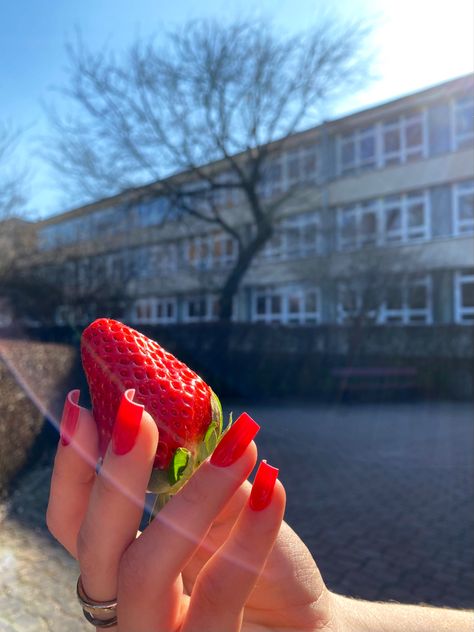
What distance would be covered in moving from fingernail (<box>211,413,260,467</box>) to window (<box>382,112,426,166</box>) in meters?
27.7

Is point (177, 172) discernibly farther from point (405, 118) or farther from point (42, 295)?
point (405, 118)

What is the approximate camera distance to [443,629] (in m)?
1.48

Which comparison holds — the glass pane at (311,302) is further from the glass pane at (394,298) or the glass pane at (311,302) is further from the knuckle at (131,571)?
the knuckle at (131,571)

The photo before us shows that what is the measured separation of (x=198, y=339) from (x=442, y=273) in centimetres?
1466

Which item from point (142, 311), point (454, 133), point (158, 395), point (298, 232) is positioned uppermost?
point (454, 133)

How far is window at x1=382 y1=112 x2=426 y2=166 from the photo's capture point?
26.4 metres

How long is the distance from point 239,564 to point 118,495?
255 mm

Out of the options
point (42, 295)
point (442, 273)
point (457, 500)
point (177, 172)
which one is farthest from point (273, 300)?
point (457, 500)

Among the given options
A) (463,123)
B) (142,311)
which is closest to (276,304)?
(142,311)

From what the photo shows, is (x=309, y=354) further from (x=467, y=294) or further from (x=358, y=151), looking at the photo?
(x=358, y=151)

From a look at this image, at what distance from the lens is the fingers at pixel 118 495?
2.92 feet

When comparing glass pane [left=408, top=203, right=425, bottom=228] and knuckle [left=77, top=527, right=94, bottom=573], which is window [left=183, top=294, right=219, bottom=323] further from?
knuckle [left=77, top=527, right=94, bottom=573]

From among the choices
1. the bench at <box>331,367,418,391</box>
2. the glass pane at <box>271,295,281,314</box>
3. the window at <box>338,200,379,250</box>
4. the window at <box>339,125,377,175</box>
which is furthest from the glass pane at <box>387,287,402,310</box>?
the glass pane at <box>271,295,281,314</box>

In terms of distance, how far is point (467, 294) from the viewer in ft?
85.8
